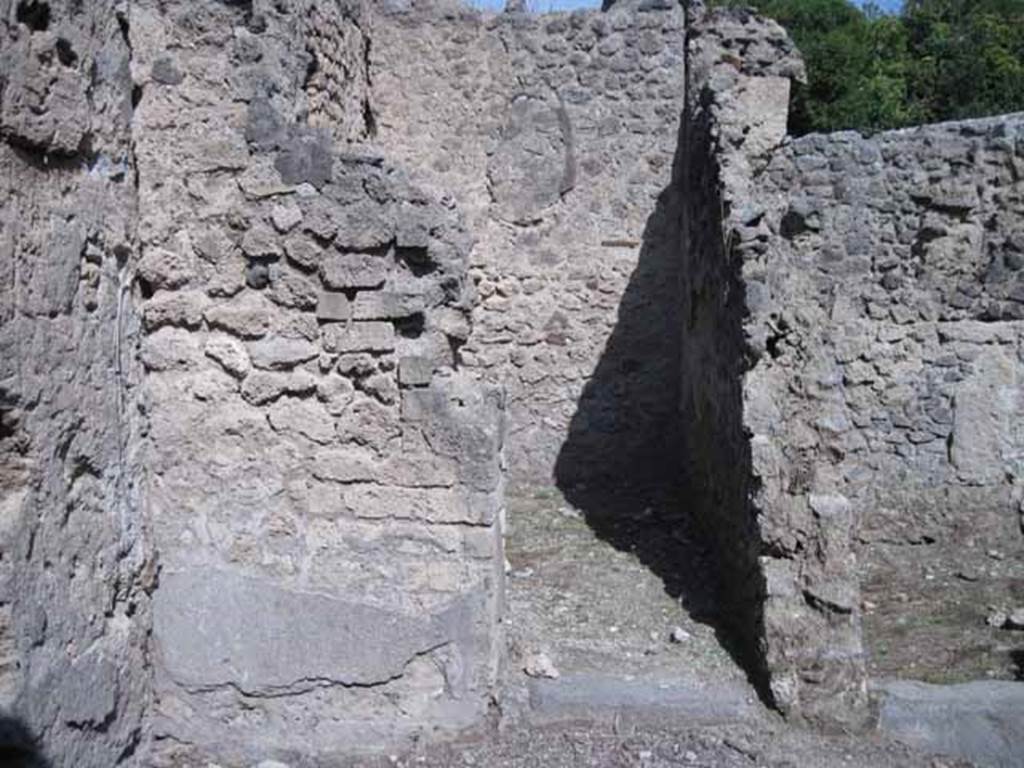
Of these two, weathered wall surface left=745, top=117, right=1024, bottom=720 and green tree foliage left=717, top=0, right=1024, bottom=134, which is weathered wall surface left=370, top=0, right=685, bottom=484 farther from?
green tree foliage left=717, top=0, right=1024, bottom=134

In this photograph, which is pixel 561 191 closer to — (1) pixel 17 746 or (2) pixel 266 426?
(2) pixel 266 426

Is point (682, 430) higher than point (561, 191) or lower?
lower

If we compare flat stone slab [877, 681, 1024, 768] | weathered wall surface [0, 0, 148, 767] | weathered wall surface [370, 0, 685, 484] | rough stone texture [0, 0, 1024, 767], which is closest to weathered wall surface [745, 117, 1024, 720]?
rough stone texture [0, 0, 1024, 767]

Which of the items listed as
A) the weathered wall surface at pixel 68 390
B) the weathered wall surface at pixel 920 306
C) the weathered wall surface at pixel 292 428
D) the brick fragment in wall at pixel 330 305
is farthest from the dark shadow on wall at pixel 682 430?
the weathered wall surface at pixel 68 390

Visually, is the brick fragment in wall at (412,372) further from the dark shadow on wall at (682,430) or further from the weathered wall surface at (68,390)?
the dark shadow on wall at (682,430)

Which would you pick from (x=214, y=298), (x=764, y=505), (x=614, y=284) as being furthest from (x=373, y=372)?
(x=614, y=284)

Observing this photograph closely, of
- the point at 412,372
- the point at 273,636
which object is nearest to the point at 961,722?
the point at 412,372

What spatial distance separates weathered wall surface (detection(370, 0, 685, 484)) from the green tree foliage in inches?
498

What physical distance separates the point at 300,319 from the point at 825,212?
3744 mm

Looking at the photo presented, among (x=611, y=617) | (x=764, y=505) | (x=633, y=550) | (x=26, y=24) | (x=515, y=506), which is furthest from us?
(x=515, y=506)

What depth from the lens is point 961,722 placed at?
3576 mm

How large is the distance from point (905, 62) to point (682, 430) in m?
16.9

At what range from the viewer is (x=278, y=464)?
3342 millimetres

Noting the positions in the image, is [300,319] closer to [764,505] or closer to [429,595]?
[429,595]
